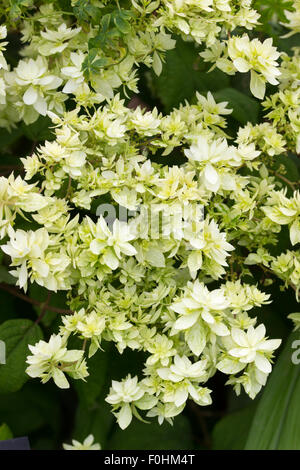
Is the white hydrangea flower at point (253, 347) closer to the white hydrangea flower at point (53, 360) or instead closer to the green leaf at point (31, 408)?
the white hydrangea flower at point (53, 360)

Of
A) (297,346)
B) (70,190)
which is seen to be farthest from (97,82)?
(297,346)

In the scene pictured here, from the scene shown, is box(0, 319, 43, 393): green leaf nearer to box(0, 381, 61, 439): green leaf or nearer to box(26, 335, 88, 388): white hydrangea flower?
box(26, 335, 88, 388): white hydrangea flower

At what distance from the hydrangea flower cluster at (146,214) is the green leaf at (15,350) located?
5.5 inches

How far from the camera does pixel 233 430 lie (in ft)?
4.10

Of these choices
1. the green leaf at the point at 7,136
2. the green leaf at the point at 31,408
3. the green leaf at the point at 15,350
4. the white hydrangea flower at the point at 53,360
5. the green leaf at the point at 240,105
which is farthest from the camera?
the green leaf at the point at 31,408

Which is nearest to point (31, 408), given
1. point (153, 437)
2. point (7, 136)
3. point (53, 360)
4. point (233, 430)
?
point (153, 437)

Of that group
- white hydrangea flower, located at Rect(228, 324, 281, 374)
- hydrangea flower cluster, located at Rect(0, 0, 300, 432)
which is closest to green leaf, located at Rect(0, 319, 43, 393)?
hydrangea flower cluster, located at Rect(0, 0, 300, 432)

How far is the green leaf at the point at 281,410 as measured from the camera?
3.06 ft

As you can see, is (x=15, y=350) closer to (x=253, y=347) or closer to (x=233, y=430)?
(x=253, y=347)

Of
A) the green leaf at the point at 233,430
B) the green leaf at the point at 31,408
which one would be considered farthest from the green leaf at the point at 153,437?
the green leaf at the point at 31,408

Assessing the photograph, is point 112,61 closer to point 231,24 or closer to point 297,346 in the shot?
point 231,24

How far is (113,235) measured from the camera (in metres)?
0.72

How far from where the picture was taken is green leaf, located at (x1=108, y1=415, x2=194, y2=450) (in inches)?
49.5

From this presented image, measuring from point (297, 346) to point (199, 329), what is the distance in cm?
32
